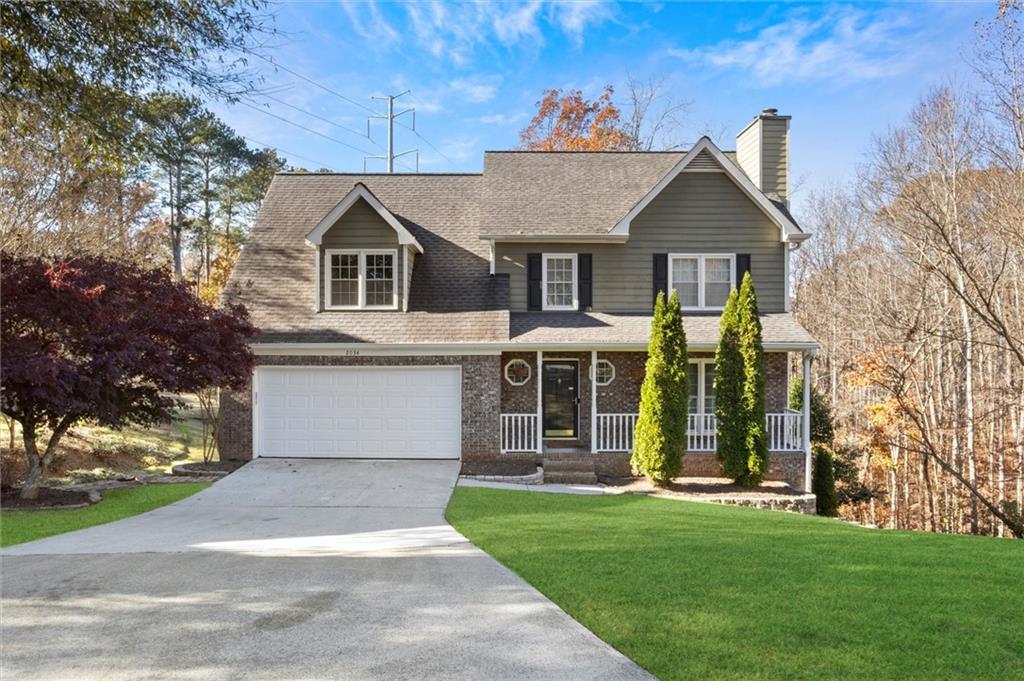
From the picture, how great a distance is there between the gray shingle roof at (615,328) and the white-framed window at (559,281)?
38 cm

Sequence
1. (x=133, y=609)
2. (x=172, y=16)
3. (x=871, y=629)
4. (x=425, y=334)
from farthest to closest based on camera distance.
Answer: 1. (x=425, y=334)
2. (x=172, y=16)
3. (x=133, y=609)
4. (x=871, y=629)

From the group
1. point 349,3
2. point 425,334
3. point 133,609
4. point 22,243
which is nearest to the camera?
point 133,609

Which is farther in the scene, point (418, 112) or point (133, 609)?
point (418, 112)

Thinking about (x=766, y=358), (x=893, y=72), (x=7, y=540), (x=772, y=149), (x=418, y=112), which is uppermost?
(x=418, y=112)

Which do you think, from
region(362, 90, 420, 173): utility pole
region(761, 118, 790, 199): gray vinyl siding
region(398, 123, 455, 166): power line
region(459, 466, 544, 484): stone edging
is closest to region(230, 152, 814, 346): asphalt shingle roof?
region(761, 118, 790, 199): gray vinyl siding

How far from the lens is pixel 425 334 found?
48.2 feet

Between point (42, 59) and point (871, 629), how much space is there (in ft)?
33.1

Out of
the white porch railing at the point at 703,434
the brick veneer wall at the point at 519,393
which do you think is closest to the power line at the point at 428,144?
the brick veneer wall at the point at 519,393

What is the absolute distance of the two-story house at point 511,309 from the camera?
47.8 ft

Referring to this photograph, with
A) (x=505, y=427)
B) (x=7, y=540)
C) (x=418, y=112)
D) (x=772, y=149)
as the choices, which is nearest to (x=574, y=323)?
(x=505, y=427)

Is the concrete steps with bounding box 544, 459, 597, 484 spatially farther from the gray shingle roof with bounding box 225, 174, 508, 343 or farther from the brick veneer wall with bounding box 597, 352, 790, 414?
the gray shingle roof with bounding box 225, 174, 508, 343

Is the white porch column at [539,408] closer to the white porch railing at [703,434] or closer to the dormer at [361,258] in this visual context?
the white porch railing at [703,434]

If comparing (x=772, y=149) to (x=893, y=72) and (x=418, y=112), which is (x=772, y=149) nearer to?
(x=893, y=72)

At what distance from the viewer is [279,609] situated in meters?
5.38
